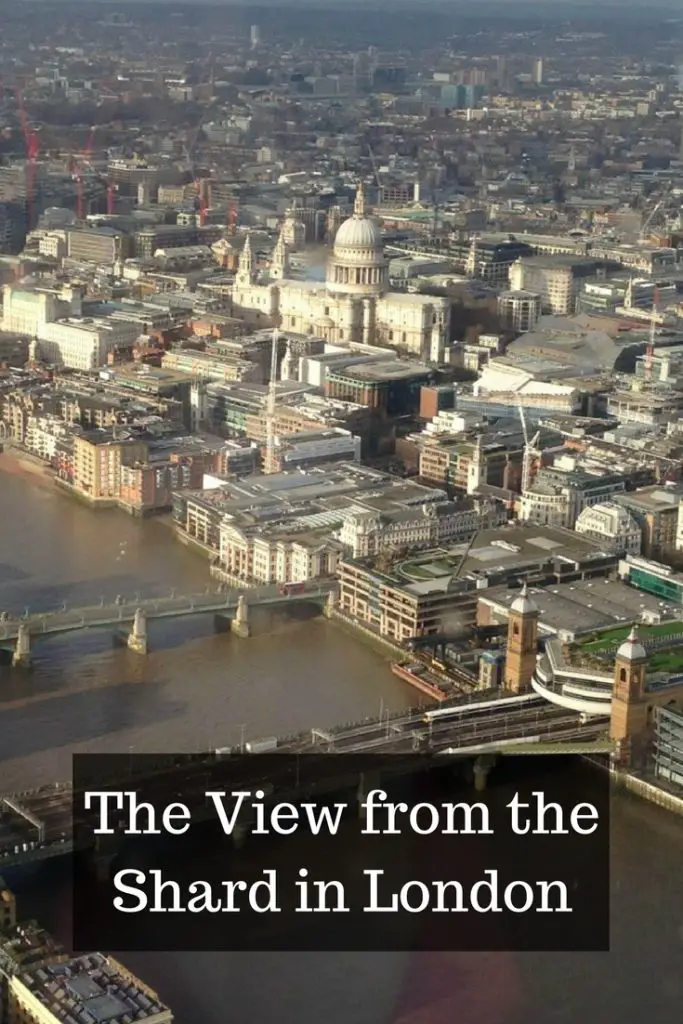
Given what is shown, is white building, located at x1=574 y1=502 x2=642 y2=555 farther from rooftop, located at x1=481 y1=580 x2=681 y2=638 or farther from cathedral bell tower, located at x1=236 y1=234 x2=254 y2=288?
cathedral bell tower, located at x1=236 y1=234 x2=254 y2=288

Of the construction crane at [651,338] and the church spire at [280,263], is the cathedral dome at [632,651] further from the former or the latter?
the church spire at [280,263]

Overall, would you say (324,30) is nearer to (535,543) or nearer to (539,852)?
(535,543)

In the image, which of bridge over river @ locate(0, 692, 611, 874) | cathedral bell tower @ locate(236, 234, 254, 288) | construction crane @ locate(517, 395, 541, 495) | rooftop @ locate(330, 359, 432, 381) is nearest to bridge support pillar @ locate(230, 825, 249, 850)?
bridge over river @ locate(0, 692, 611, 874)

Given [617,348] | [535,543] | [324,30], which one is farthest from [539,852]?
[324,30]

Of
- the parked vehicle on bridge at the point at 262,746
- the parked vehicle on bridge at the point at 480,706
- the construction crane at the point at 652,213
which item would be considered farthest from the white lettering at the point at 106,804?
the construction crane at the point at 652,213

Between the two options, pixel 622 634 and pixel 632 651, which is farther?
pixel 622 634

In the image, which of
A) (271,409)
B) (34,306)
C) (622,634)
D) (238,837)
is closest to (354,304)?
(34,306)

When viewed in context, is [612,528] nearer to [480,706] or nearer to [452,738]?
[480,706]
